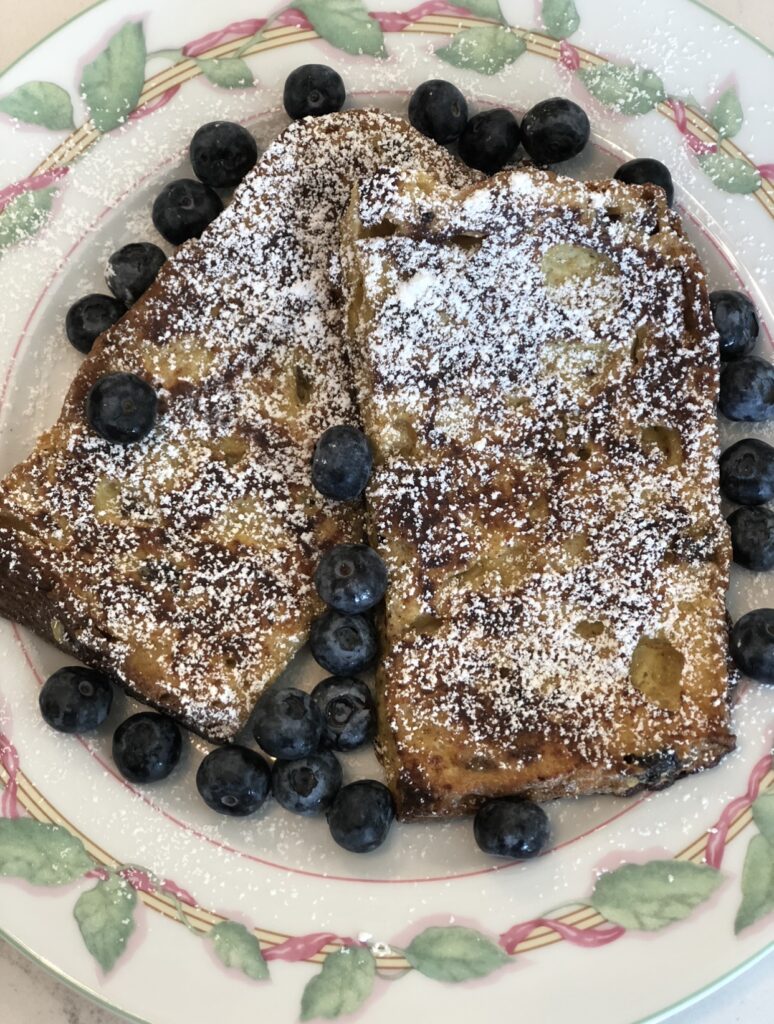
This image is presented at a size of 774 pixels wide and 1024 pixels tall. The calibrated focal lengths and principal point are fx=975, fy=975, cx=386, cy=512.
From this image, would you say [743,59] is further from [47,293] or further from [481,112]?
[47,293]

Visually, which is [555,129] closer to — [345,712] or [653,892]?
[345,712]

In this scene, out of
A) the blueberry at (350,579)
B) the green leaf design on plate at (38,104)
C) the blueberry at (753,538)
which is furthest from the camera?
the green leaf design on plate at (38,104)

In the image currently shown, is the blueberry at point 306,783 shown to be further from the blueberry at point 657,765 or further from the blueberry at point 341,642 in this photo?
the blueberry at point 657,765

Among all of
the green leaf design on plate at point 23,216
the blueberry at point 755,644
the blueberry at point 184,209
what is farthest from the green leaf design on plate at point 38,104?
the blueberry at point 755,644

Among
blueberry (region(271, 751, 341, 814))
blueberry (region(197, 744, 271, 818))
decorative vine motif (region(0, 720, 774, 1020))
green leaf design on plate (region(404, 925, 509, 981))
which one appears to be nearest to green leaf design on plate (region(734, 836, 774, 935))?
decorative vine motif (region(0, 720, 774, 1020))

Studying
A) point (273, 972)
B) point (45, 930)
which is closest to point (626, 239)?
point (273, 972)

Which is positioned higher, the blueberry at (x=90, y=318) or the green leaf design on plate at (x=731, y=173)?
the green leaf design on plate at (x=731, y=173)

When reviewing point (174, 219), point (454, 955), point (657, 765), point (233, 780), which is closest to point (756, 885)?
point (657, 765)
